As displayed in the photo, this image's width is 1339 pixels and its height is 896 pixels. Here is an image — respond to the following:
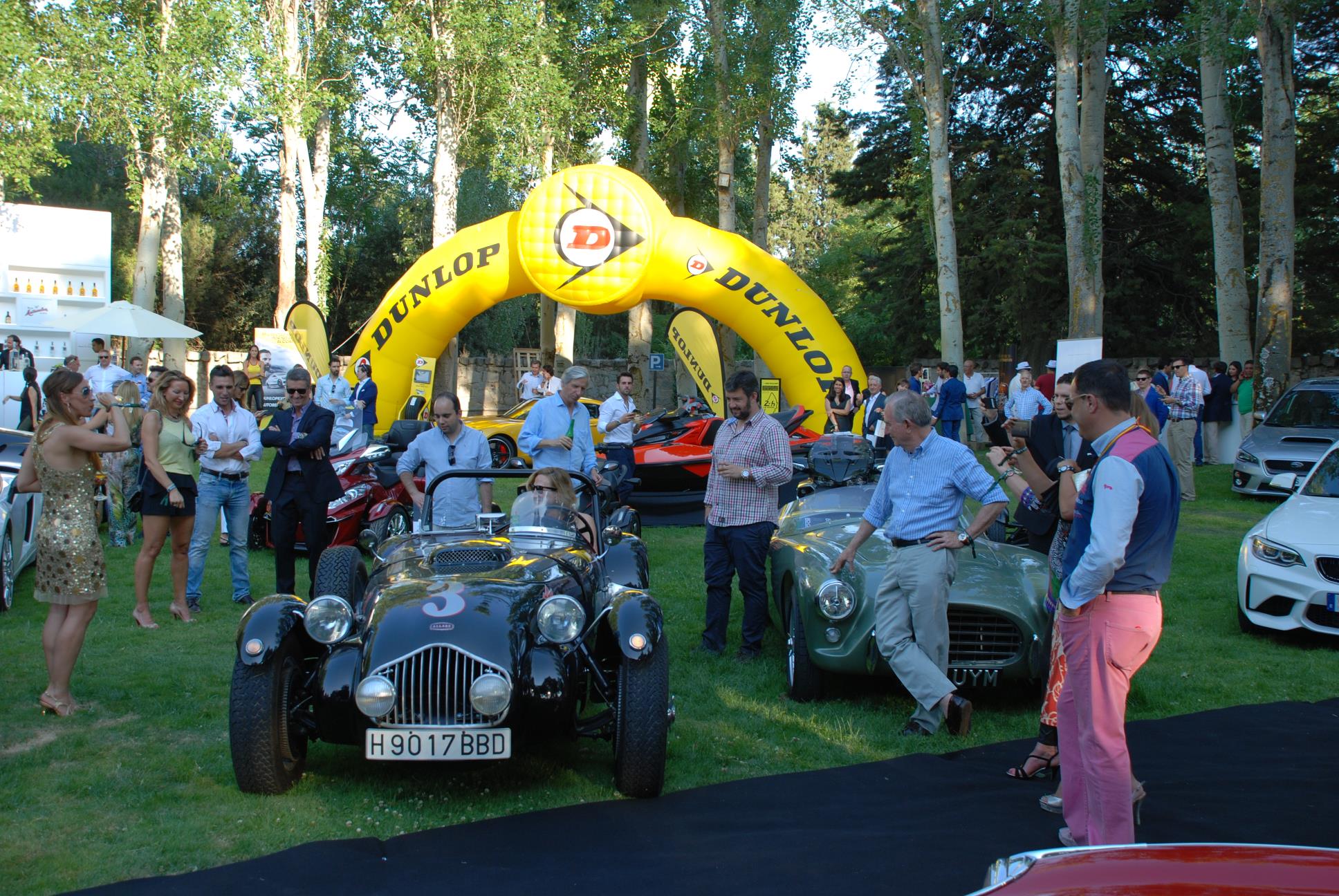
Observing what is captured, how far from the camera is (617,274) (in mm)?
16500

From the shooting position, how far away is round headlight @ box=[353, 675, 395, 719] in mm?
4348

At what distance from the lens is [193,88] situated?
841 inches

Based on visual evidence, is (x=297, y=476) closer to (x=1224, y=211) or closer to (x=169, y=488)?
(x=169, y=488)

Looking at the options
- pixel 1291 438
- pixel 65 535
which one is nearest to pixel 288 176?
pixel 1291 438

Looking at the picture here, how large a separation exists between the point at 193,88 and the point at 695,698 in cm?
1972

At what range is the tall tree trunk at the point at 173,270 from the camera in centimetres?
2391

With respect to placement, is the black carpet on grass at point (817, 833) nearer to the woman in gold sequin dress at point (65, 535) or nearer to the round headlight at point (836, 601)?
the round headlight at point (836, 601)

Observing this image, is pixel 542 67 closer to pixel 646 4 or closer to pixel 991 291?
pixel 646 4

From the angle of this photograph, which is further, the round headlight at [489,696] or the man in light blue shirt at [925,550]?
the man in light blue shirt at [925,550]

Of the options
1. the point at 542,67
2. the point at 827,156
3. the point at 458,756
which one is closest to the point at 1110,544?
the point at 458,756

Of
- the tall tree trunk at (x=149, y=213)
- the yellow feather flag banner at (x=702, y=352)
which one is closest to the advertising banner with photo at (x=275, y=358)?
the tall tree trunk at (x=149, y=213)

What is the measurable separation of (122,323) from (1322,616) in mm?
16145

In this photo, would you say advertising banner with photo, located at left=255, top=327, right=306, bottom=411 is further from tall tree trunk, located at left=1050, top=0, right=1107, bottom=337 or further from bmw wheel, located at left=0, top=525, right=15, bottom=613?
tall tree trunk, located at left=1050, top=0, right=1107, bottom=337

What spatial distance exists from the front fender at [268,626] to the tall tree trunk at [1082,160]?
51.3ft
